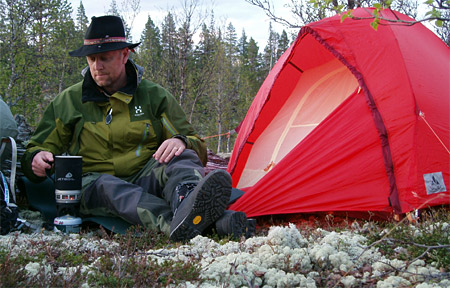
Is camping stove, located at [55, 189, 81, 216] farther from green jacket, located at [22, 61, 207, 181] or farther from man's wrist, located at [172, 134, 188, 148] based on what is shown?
man's wrist, located at [172, 134, 188, 148]

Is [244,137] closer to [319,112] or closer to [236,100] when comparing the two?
[319,112]

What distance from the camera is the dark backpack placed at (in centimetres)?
304

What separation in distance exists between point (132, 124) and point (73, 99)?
644mm

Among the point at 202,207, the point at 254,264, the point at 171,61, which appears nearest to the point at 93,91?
the point at 202,207

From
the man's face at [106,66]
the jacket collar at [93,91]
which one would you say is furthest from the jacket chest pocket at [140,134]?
the man's face at [106,66]

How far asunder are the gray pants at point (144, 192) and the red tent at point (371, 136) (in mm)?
843

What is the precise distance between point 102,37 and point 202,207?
1918 millimetres

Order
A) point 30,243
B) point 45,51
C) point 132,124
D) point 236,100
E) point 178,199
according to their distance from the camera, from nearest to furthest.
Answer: point 30,243 → point 178,199 → point 132,124 → point 45,51 → point 236,100

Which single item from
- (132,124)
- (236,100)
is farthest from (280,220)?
(236,100)

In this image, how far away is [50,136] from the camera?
12.8ft

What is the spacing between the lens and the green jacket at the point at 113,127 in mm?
3881

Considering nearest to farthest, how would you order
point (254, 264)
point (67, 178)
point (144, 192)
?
point (254, 264)
point (67, 178)
point (144, 192)

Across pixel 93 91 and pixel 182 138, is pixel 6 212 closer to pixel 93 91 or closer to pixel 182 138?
pixel 93 91

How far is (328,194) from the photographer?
4.10 m
